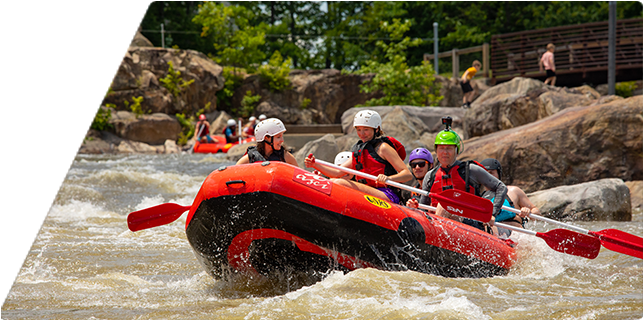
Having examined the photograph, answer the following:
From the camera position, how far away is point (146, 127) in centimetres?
1864

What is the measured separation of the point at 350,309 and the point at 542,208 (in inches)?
174

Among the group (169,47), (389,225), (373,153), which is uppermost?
(169,47)

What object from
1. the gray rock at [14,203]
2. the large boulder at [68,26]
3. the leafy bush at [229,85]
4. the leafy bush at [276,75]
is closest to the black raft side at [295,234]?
the gray rock at [14,203]

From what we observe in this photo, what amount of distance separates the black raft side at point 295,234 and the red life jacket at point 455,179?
0.58 m

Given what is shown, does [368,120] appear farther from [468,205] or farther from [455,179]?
[468,205]

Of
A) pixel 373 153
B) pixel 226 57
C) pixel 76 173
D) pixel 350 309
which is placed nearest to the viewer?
pixel 350 309

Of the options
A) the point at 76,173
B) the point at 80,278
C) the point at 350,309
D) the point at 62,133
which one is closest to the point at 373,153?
the point at 350,309

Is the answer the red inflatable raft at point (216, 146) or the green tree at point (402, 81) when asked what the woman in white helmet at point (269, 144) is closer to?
the red inflatable raft at point (216, 146)

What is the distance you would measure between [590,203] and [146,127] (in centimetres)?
1488

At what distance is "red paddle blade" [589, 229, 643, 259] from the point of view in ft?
13.6

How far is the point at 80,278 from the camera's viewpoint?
13.8 feet

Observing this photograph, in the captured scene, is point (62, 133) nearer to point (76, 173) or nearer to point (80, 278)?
point (76, 173)

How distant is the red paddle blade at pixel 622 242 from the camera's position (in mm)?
4145

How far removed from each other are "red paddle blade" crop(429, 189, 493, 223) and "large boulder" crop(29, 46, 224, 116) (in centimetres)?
1592
